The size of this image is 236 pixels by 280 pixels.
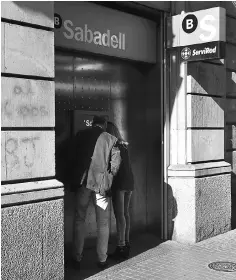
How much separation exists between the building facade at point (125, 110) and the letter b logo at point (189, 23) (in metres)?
0.43

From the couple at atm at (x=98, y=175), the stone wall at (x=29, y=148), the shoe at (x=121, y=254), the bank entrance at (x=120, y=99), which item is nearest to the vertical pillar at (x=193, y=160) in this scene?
the bank entrance at (x=120, y=99)

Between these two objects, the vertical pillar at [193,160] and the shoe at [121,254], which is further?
the vertical pillar at [193,160]

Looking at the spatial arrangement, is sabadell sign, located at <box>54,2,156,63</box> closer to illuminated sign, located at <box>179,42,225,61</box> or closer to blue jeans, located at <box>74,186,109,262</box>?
illuminated sign, located at <box>179,42,225,61</box>

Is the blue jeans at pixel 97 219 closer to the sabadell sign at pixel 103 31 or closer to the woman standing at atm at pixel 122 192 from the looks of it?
the woman standing at atm at pixel 122 192

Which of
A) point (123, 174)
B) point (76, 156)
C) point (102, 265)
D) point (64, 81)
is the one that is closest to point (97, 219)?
point (102, 265)

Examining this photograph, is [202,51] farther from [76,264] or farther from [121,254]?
[76,264]

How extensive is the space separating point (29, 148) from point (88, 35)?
88.1 inches

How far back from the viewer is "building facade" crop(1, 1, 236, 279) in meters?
5.12

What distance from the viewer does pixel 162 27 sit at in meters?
7.66

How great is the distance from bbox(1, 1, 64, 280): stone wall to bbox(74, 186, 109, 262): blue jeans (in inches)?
27.1

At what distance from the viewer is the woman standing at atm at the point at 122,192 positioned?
251 inches

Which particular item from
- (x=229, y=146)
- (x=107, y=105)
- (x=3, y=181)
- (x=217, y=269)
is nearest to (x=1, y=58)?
(x=3, y=181)

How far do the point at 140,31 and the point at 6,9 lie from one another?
306cm

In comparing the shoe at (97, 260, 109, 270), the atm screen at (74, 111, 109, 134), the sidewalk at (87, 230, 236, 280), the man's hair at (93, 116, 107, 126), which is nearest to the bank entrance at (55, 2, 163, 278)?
the atm screen at (74, 111, 109, 134)
